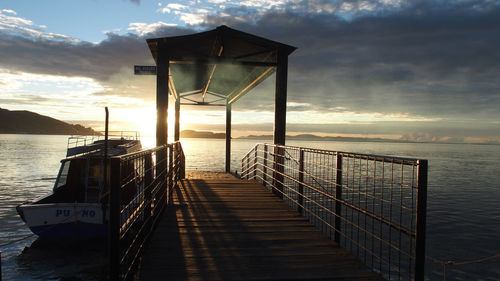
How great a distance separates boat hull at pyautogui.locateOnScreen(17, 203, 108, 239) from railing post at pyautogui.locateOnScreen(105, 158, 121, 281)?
702 cm

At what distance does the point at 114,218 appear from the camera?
3221 millimetres

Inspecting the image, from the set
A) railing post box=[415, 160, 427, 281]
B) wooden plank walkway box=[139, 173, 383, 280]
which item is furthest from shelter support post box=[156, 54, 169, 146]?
railing post box=[415, 160, 427, 281]

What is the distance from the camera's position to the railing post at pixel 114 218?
3.19 metres

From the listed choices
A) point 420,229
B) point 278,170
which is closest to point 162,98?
point 278,170

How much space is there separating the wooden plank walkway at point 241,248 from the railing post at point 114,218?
1.53 ft

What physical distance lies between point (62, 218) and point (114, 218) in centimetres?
786

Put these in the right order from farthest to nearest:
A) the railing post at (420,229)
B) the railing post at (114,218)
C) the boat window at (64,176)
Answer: the boat window at (64,176), the railing post at (114,218), the railing post at (420,229)

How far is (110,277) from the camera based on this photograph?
324 centimetres

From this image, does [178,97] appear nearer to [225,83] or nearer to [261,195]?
[225,83]

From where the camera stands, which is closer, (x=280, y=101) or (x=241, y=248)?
(x=241, y=248)

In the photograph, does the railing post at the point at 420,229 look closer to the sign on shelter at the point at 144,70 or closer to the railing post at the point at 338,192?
the railing post at the point at 338,192

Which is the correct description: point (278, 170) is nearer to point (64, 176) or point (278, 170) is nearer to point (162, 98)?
point (162, 98)

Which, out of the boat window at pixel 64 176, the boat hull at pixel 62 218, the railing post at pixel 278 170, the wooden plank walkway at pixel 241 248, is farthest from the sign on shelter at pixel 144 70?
the boat window at pixel 64 176

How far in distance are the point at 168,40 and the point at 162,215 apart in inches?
182
